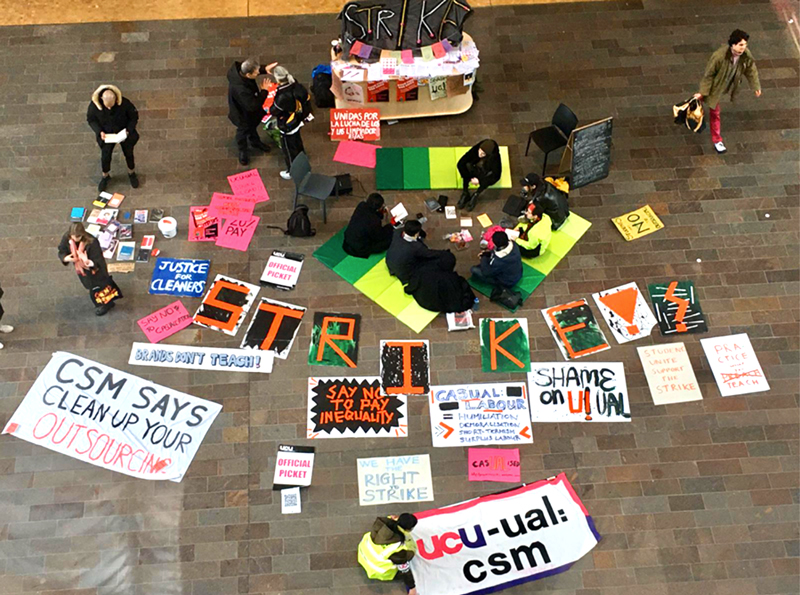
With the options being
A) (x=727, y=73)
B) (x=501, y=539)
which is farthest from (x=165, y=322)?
(x=727, y=73)

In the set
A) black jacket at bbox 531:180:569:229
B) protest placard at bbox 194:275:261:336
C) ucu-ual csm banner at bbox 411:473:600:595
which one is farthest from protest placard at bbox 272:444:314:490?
black jacket at bbox 531:180:569:229

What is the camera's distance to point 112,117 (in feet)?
27.9

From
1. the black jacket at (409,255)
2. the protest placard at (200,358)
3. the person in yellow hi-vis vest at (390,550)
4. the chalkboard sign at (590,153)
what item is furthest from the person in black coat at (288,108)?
the person in yellow hi-vis vest at (390,550)

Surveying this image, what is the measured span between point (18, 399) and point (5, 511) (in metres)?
1.25

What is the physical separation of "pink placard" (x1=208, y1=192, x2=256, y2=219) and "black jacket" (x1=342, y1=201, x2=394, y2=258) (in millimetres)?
1403

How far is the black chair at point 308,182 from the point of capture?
8844mm

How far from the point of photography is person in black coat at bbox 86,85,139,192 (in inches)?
326

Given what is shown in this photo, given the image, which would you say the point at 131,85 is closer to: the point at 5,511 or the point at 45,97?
the point at 45,97

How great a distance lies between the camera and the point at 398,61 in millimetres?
9508

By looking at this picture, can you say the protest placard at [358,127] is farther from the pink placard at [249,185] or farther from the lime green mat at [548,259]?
the lime green mat at [548,259]

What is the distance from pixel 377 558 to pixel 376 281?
339 cm

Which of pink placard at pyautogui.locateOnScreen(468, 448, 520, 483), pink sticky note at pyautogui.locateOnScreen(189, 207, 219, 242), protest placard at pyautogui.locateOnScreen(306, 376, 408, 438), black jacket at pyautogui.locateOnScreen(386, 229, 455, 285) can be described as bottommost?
pink placard at pyautogui.locateOnScreen(468, 448, 520, 483)

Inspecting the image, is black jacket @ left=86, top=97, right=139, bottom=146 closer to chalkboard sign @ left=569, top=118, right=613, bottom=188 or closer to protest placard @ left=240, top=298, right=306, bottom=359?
protest placard @ left=240, top=298, right=306, bottom=359

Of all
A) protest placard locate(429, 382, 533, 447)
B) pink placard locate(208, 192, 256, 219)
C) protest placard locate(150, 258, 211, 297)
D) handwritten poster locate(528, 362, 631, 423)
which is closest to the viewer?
protest placard locate(429, 382, 533, 447)
